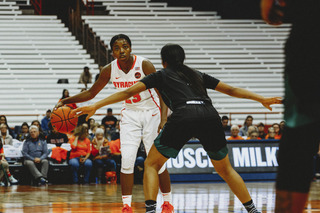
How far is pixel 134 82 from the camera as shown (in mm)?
6164

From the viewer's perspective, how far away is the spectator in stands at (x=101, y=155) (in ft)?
44.2

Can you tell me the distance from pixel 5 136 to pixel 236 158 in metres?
5.88

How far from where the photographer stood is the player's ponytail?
4.93 meters

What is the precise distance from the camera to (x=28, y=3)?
26047mm

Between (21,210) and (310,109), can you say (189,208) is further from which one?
(310,109)

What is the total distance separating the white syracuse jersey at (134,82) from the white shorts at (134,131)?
6 centimetres

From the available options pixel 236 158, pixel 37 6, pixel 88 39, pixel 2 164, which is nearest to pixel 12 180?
pixel 2 164

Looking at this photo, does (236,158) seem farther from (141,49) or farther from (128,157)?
(141,49)

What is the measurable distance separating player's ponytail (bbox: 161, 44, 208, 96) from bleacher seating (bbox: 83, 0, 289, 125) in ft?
47.1

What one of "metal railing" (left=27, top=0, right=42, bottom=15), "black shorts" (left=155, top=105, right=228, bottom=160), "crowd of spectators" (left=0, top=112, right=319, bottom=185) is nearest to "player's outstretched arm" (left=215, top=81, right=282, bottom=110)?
"black shorts" (left=155, top=105, right=228, bottom=160)

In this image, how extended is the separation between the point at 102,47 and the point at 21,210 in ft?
47.7

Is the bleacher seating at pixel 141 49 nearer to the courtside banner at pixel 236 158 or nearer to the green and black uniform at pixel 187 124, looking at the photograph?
the courtside banner at pixel 236 158

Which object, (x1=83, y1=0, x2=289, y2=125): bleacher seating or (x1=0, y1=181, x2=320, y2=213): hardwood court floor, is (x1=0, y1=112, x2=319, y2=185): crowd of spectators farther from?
(x1=83, y1=0, x2=289, y2=125): bleacher seating

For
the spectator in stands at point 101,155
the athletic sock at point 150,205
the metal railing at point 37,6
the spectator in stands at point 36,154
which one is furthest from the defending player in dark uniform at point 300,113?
the metal railing at point 37,6
